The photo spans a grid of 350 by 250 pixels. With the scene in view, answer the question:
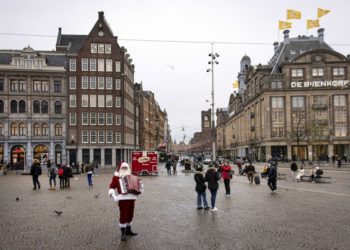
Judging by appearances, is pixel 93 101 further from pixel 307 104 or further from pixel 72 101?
pixel 307 104

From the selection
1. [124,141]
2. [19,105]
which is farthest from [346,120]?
[19,105]

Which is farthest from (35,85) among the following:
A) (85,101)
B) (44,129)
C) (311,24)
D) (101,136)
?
(311,24)

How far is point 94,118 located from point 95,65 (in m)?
8.85

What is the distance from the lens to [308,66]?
3258 inches

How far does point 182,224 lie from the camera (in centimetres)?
1243

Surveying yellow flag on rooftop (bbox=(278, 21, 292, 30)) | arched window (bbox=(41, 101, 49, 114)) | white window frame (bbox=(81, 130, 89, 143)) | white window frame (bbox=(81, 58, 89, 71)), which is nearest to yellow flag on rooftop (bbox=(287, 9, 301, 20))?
yellow flag on rooftop (bbox=(278, 21, 292, 30))

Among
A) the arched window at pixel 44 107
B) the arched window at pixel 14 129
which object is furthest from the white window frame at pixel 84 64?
the arched window at pixel 14 129

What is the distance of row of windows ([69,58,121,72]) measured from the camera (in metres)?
66.7

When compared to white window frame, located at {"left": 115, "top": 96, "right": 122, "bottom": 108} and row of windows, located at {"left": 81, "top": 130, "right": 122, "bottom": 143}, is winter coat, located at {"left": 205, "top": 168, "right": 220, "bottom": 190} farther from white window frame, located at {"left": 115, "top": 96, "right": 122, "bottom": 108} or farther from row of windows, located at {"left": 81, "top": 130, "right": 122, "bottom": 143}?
white window frame, located at {"left": 115, "top": 96, "right": 122, "bottom": 108}

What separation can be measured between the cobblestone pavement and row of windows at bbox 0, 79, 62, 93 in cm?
4901

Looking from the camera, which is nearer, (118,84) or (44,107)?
(44,107)

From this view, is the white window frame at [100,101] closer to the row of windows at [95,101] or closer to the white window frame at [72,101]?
the row of windows at [95,101]

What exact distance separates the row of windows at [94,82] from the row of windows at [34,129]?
24.0 feet

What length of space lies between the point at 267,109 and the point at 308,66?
473 inches
